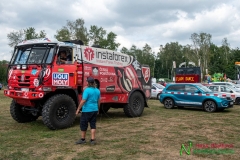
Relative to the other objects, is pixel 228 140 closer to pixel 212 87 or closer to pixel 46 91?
pixel 46 91

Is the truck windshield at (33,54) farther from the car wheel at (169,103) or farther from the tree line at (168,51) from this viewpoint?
the tree line at (168,51)

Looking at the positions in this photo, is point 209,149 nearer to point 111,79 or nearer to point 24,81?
point 111,79

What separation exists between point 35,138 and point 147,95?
6492 millimetres

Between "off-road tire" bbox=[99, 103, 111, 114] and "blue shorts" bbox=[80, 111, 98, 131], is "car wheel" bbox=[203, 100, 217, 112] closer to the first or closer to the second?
"off-road tire" bbox=[99, 103, 111, 114]

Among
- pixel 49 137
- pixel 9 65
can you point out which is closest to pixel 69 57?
pixel 9 65

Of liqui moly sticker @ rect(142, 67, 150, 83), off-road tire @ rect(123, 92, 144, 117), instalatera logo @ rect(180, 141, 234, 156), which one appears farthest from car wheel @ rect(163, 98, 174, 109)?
instalatera logo @ rect(180, 141, 234, 156)

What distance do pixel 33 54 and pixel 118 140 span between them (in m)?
4.09

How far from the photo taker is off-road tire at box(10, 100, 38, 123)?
9.40 meters

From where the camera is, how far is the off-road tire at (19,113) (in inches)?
370

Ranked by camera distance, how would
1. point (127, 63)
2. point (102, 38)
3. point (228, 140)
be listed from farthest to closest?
point (102, 38) < point (127, 63) < point (228, 140)

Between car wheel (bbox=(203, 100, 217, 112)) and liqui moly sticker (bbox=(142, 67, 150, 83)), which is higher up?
liqui moly sticker (bbox=(142, 67, 150, 83))

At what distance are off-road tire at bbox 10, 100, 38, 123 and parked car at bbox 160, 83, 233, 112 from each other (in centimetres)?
838

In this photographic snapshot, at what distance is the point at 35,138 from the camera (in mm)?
7355

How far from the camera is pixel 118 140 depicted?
711cm
